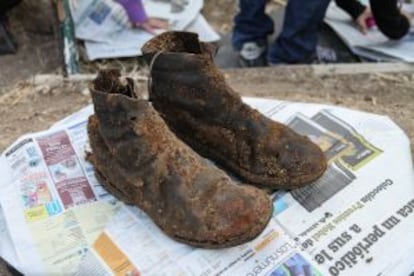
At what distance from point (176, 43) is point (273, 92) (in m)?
0.53

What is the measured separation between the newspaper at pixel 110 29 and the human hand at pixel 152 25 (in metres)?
0.01

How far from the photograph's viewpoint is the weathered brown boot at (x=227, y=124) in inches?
44.6

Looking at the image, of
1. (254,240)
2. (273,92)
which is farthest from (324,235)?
(273,92)

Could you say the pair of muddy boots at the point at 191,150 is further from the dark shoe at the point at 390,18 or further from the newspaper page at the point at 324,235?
the dark shoe at the point at 390,18

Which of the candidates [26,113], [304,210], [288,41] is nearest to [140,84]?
[26,113]

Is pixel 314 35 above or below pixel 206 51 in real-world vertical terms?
below

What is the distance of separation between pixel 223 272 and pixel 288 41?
2.95 feet

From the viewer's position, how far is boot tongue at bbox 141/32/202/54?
3.81ft

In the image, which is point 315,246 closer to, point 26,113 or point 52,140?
point 52,140

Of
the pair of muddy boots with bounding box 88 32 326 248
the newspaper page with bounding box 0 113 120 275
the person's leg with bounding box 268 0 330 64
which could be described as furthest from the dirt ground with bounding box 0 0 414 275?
the pair of muddy boots with bounding box 88 32 326 248

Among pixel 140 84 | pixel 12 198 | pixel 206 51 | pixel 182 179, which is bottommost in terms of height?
pixel 140 84

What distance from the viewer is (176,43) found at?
1179 millimetres

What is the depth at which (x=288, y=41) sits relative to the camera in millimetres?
1804

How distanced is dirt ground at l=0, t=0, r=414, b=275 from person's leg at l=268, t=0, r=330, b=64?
0.31 feet
